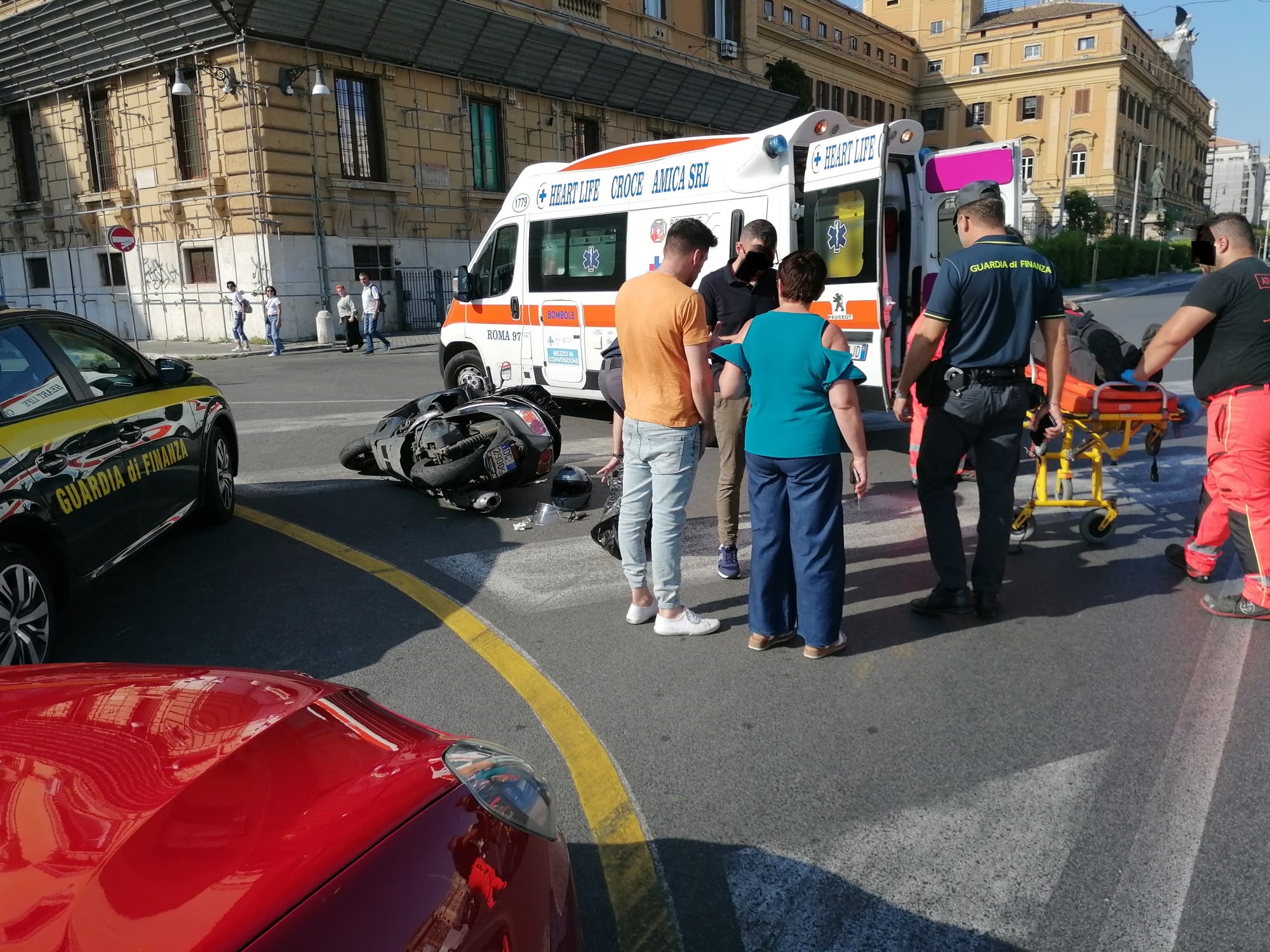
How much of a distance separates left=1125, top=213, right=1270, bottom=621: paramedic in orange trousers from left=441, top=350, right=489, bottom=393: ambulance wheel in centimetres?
791

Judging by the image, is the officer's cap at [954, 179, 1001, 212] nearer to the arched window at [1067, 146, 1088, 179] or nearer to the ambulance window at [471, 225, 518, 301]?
the ambulance window at [471, 225, 518, 301]

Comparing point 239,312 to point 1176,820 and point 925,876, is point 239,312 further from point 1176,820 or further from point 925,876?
point 1176,820

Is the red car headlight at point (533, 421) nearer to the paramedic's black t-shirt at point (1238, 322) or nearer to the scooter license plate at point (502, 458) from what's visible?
the scooter license plate at point (502, 458)

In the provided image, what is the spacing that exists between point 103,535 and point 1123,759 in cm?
467

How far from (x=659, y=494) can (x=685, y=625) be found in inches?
26.4

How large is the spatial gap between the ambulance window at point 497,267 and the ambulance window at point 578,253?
37 centimetres

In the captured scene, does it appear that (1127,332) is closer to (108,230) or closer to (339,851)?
(339,851)

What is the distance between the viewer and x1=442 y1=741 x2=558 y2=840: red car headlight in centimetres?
183

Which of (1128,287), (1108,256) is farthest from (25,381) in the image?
(1108,256)

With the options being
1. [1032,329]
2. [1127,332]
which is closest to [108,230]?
[1127,332]

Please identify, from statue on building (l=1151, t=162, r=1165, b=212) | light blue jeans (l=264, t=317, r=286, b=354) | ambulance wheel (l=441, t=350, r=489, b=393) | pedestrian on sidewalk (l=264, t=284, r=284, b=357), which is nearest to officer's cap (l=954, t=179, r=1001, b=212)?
ambulance wheel (l=441, t=350, r=489, b=393)

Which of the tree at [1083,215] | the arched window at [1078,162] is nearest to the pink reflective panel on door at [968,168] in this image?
the tree at [1083,215]

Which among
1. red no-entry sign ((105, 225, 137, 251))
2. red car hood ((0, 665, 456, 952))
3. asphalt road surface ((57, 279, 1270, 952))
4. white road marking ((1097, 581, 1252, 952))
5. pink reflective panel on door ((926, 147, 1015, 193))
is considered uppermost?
red no-entry sign ((105, 225, 137, 251))

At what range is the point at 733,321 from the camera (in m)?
5.40
